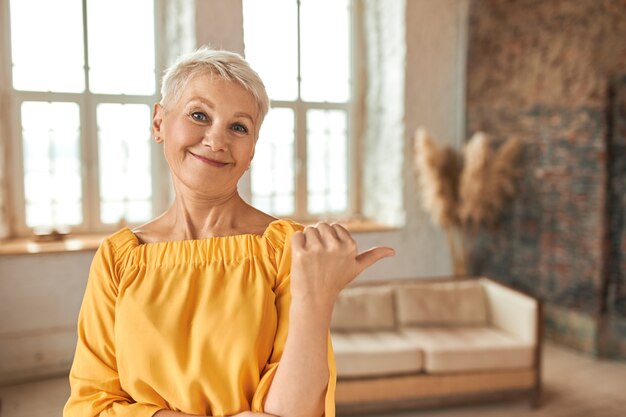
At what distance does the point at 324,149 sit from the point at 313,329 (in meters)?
5.09

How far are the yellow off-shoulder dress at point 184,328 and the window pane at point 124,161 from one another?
417 centimetres

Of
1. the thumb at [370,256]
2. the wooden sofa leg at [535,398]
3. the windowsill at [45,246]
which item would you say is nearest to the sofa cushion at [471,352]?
the wooden sofa leg at [535,398]

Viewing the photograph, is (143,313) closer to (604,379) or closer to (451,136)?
(604,379)

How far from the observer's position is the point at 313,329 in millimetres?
931

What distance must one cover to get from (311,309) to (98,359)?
1.32ft

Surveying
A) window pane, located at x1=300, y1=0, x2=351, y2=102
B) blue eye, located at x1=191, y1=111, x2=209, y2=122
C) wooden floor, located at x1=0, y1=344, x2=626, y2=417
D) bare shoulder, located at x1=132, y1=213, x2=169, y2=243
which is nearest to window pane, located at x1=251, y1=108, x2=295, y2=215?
window pane, located at x1=300, y1=0, x2=351, y2=102

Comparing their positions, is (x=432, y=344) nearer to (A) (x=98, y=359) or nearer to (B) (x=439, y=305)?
(B) (x=439, y=305)

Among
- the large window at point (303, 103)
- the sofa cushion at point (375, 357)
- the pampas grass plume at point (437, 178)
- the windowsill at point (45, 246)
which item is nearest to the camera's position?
the sofa cushion at point (375, 357)

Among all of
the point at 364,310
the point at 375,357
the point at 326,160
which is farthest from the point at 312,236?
the point at 326,160

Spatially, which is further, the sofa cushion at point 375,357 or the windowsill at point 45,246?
the windowsill at point 45,246

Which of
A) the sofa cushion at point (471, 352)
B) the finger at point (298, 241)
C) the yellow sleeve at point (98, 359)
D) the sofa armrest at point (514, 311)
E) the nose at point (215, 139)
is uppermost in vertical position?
the nose at point (215, 139)

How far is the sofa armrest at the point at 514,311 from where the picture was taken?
12.7 feet

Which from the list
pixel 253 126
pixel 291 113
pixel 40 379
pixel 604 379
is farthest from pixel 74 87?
pixel 604 379

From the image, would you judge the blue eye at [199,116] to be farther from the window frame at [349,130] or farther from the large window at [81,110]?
the window frame at [349,130]
